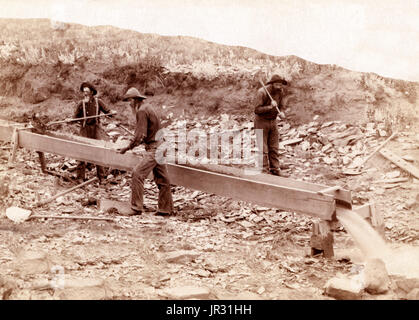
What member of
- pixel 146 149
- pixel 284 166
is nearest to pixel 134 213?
pixel 146 149

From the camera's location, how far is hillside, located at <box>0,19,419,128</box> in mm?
9898

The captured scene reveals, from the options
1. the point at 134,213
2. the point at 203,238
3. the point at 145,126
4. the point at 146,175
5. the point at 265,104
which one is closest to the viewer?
the point at 203,238

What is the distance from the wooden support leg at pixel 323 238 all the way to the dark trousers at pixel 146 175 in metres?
2.24

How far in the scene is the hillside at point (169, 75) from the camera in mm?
9898

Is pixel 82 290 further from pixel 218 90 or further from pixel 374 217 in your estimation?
pixel 218 90

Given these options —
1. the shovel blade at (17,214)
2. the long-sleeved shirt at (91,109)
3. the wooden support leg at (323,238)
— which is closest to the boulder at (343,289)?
the wooden support leg at (323,238)

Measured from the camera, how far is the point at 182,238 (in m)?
6.27

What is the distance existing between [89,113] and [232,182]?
12.6ft

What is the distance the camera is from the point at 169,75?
11.8m

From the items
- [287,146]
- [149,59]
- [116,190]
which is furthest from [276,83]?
[149,59]

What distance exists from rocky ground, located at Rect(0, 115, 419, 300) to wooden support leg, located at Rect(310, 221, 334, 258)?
0.35ft

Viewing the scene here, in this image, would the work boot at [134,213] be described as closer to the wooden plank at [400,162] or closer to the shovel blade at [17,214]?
the shovel blade at [17,214]

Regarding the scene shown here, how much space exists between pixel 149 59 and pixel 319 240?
25.1 feet
